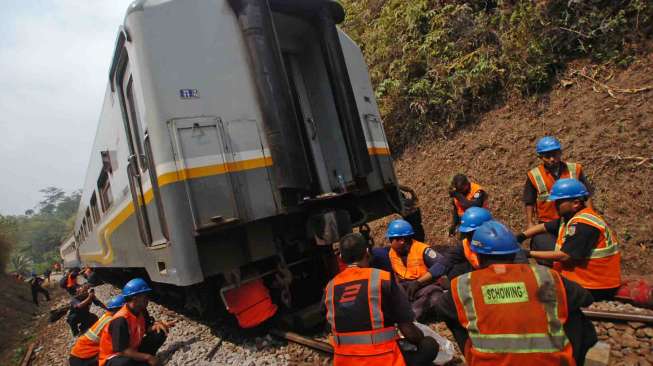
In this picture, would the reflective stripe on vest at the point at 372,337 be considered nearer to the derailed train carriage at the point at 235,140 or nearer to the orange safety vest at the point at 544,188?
the derailed train carriage at the point at 235,140

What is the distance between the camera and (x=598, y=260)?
9.91 feet

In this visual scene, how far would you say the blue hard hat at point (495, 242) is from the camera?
202 cm

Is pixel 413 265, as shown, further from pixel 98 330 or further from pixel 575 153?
pixel 98 330

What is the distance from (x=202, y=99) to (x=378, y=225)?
509 centimetres

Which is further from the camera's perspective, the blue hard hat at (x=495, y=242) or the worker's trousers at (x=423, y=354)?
the worker's trousers at (x=423, y=354)

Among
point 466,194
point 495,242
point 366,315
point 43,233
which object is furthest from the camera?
point 43,233

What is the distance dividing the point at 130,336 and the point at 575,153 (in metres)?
6.04

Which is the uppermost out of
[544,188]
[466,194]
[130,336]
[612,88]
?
[612,88]

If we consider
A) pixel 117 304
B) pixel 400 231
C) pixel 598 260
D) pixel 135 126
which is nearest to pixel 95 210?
pixel 117 304

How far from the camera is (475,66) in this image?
731 centimetres

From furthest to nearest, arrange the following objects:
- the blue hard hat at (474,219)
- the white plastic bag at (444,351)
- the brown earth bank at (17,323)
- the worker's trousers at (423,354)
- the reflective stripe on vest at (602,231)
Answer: the brown earth bank at (17,323), the blue hard hat at (474,219), the reflective stripe on vest at (602,231), the white plastic bag at (444,351), the worker's trousers at (423,354)

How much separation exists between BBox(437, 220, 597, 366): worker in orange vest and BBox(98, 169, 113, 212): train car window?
5237mm

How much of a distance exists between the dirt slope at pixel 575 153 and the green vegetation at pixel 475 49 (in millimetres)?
359

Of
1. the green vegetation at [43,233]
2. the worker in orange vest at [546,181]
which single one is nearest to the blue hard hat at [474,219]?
the worker in orange vest at [546,181]
